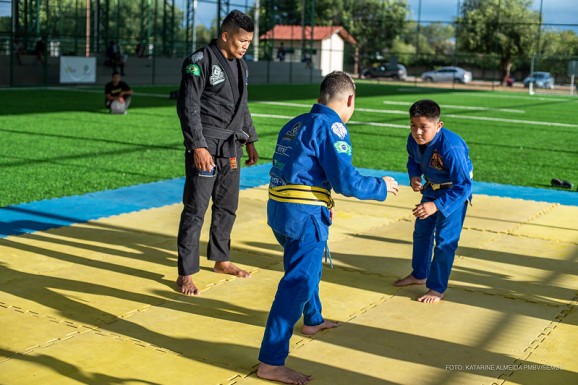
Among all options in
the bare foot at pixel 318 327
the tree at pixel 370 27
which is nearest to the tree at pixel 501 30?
the tree at pixel 370 27

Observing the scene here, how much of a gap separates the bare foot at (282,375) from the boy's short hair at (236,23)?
8.48ft

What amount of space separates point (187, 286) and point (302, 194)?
1.89 metres

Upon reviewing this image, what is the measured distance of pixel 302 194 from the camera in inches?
169

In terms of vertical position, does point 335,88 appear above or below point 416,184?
above

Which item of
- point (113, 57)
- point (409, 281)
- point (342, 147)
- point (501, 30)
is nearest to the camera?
point (342, 147)

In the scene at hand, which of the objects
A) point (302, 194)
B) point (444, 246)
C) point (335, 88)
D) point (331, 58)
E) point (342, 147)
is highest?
point (331, 58)

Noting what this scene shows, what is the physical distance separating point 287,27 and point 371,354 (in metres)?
64.8

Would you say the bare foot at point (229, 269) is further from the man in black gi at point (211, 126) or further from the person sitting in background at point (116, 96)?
the person sitting in background at point (116, 96)

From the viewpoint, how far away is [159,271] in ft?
21.0

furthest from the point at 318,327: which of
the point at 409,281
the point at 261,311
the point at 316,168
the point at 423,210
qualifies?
the point at 409,281

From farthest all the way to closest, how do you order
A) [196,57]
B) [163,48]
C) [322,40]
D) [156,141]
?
[322,40] < [163,48] < [156,141] < [196,57]

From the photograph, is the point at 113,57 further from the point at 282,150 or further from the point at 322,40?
the point at 322,40

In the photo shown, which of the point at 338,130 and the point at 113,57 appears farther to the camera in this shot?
the point at 113,57

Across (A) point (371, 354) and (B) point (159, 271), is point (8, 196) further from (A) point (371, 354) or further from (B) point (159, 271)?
(A) point (371, 354)
